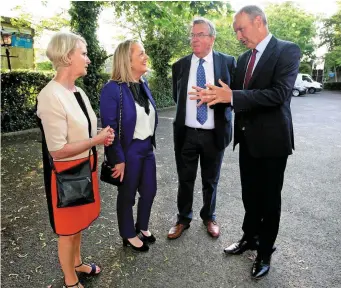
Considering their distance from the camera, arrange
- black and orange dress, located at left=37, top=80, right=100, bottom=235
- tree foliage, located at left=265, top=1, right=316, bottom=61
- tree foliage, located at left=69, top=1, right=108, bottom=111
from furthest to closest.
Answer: tree foliage, located at left=265, top=1, right=316, bottom=61 → tree foliage, located at left=69, top=1, right=108, bottom=111 → black and orange dress, located at left=37, top=80, right=100, bottom=235

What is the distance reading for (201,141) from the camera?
3105mm

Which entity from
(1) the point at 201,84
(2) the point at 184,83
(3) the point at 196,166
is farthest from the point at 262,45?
(3) the point at 196,166

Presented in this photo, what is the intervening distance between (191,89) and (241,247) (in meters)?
1.71

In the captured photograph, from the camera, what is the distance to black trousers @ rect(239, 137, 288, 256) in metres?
2.50

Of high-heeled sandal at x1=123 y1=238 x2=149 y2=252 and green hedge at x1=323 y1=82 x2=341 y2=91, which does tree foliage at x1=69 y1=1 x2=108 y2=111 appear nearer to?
high-heeled sandal at x1=123 y1=238 x2=149 y2=252

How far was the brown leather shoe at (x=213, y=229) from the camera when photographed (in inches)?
128

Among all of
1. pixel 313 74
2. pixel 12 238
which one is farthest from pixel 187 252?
pixel 313 74

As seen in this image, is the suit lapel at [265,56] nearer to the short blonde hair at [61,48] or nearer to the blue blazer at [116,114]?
the blue blazer at [116,114]

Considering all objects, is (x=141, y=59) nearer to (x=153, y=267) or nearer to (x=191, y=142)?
(x=191, y=142)

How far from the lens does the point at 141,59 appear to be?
2.63 m

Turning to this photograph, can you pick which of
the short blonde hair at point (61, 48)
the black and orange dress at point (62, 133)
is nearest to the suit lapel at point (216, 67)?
the black and orange dress at point (62, 133)

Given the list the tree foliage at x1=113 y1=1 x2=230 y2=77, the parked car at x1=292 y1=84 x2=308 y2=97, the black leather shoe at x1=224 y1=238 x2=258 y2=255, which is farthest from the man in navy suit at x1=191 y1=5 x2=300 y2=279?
the parked car at x1=292 y1=84 x2=308 y2=97

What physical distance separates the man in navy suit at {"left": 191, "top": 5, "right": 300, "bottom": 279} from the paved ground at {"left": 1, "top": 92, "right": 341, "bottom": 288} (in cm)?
34

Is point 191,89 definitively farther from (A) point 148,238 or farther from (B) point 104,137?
(A) point 148,238
